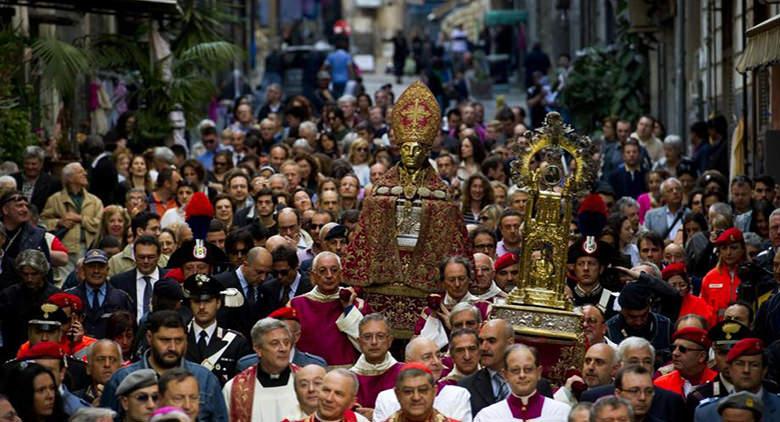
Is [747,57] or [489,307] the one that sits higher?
[747,57]

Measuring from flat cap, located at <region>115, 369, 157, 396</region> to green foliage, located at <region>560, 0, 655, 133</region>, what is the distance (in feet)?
69.3

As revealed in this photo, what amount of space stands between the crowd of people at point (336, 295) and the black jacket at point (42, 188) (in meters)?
0.03

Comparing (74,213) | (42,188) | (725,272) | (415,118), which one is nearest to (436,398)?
(415,118)

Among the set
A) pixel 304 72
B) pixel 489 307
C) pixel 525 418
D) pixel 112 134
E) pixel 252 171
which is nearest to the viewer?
pixel 525 418

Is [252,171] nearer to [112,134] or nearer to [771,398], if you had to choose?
[112,134]

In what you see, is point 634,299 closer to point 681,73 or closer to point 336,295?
point 336,295

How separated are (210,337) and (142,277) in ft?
9.55

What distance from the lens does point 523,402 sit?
14344mm

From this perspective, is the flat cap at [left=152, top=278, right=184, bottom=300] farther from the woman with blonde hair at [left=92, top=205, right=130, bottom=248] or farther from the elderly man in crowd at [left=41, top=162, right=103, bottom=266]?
the elderly man in crowd at [left=41, top=162, right=103, bottom=266]

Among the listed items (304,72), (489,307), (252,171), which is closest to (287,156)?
(252,171)

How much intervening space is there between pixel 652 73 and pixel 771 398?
73.8 feet

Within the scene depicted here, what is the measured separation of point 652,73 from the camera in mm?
36594

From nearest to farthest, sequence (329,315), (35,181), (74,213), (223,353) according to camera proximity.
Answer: (223,353) < (329,315) < (74,213) < (35,181)

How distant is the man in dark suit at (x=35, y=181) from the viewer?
23062 mm
